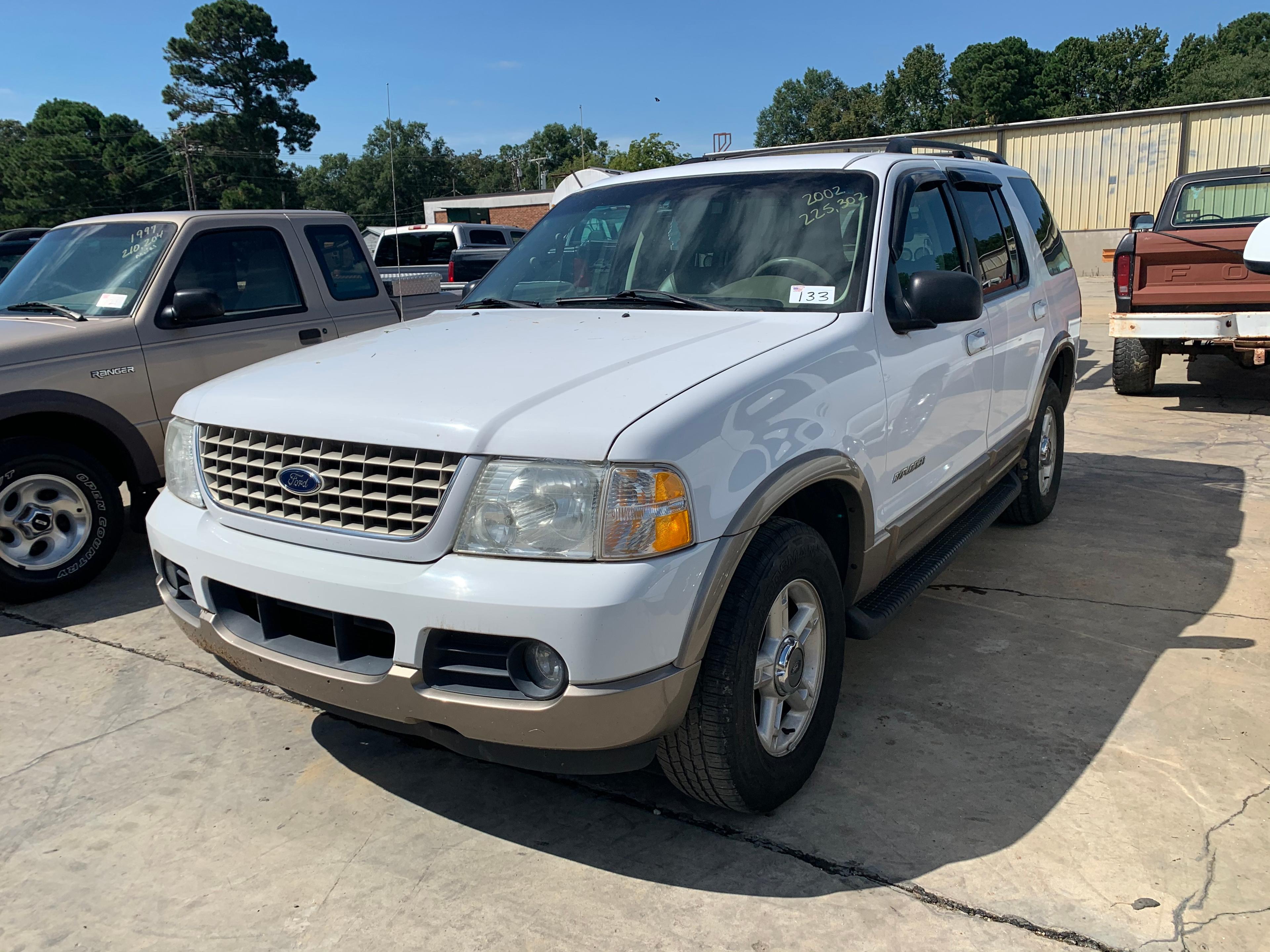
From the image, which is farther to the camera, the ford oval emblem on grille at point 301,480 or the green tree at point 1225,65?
the green tree at point 1225,65

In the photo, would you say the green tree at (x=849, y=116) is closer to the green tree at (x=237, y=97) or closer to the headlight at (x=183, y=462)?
the green tree at (x=237, y=97)

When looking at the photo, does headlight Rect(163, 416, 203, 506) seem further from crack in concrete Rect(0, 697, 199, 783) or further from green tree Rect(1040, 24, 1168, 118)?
green tree Rect(1040, 24, 1168, 118)

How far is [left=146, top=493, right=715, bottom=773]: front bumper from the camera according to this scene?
219 cm

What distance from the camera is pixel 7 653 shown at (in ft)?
13.9

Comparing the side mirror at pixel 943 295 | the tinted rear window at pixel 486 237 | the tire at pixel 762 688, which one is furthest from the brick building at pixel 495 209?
the tire at pixel 762 688

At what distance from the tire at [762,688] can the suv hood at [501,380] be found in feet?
1.75

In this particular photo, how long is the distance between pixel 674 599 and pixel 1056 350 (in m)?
3.93

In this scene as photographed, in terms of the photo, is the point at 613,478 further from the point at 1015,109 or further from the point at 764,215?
the point at 1015,109

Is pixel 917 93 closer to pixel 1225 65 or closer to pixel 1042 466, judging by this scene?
pixel 1225 65

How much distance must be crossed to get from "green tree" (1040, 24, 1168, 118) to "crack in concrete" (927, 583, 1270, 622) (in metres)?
80.6

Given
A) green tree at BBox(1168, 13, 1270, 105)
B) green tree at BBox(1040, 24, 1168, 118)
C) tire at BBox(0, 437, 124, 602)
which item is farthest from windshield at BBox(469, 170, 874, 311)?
green tree at BBox(1040, 24, 1168, 118)

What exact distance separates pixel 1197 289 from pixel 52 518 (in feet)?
28.4

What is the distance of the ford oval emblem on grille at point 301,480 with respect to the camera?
99.3 inches

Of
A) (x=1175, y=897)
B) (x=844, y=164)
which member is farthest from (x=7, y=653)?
(x=1175, y=897)
